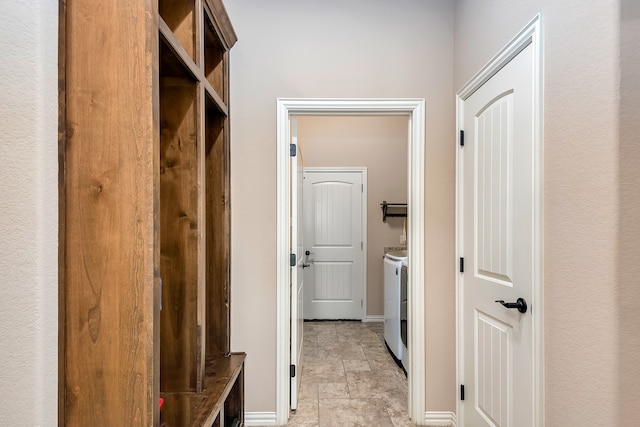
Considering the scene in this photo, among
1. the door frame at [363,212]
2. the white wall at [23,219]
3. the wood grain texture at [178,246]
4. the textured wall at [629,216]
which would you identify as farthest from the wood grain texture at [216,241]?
the door frame at [363,212]

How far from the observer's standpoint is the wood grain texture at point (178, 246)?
1374 millimetres

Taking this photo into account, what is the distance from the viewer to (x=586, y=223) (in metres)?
1.07

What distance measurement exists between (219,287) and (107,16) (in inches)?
54.0

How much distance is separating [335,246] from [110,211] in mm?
3667

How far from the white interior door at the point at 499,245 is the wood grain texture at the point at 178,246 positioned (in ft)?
4.63

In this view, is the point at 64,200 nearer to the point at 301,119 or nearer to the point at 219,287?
the point at 219,287

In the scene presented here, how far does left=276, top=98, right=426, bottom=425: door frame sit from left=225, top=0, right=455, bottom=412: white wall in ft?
0.15

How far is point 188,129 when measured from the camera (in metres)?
1.38

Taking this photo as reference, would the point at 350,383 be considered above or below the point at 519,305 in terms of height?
below

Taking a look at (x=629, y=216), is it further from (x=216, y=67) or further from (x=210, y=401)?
(x=216, y=67)

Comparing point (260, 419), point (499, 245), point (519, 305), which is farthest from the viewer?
point (260, 419)

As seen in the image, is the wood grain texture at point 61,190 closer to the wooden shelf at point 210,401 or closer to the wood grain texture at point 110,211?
the wood grain texture at point 110,211

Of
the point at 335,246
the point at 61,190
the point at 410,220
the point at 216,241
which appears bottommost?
the point at 335,246

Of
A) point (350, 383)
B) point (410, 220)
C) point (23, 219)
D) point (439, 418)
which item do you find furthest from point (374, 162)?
point (23, 219)
